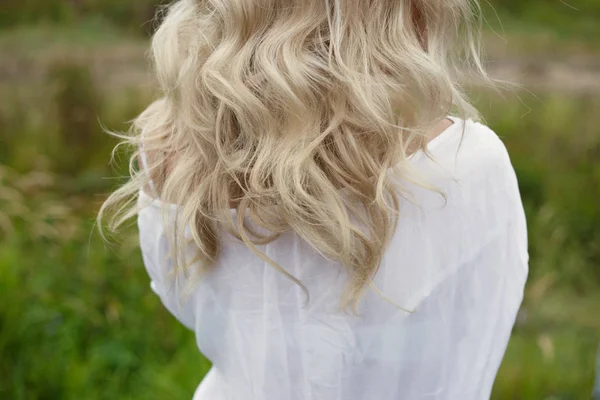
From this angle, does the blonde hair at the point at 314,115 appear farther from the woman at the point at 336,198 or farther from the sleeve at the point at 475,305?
the sleeve at the point at 475,305

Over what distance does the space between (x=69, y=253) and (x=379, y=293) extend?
2.57 m

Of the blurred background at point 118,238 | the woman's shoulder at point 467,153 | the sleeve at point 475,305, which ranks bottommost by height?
the blurred background at point 118,238

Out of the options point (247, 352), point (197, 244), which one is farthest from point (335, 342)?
point (197, 244)

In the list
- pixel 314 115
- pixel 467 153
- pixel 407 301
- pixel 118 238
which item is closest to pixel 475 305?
pixel 407 301

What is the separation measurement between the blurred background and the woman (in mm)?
400

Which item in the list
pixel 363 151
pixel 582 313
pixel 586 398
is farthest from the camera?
pixel 582 313

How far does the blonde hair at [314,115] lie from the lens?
139 centimetres

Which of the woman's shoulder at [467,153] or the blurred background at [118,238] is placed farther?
the blurred background at [118,238]

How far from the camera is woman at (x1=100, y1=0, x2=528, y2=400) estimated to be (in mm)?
1398

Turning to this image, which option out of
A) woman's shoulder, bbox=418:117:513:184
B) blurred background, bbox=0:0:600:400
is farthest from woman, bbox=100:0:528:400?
blurred background, bbox=0:0:600:400

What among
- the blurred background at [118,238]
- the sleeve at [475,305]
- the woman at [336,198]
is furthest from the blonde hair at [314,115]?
the blurred background at [118,238]

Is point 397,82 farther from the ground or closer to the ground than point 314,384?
farther from the ground

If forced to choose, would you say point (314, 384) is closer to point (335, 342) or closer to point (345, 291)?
point (335, 342)

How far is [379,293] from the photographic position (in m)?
1.42
